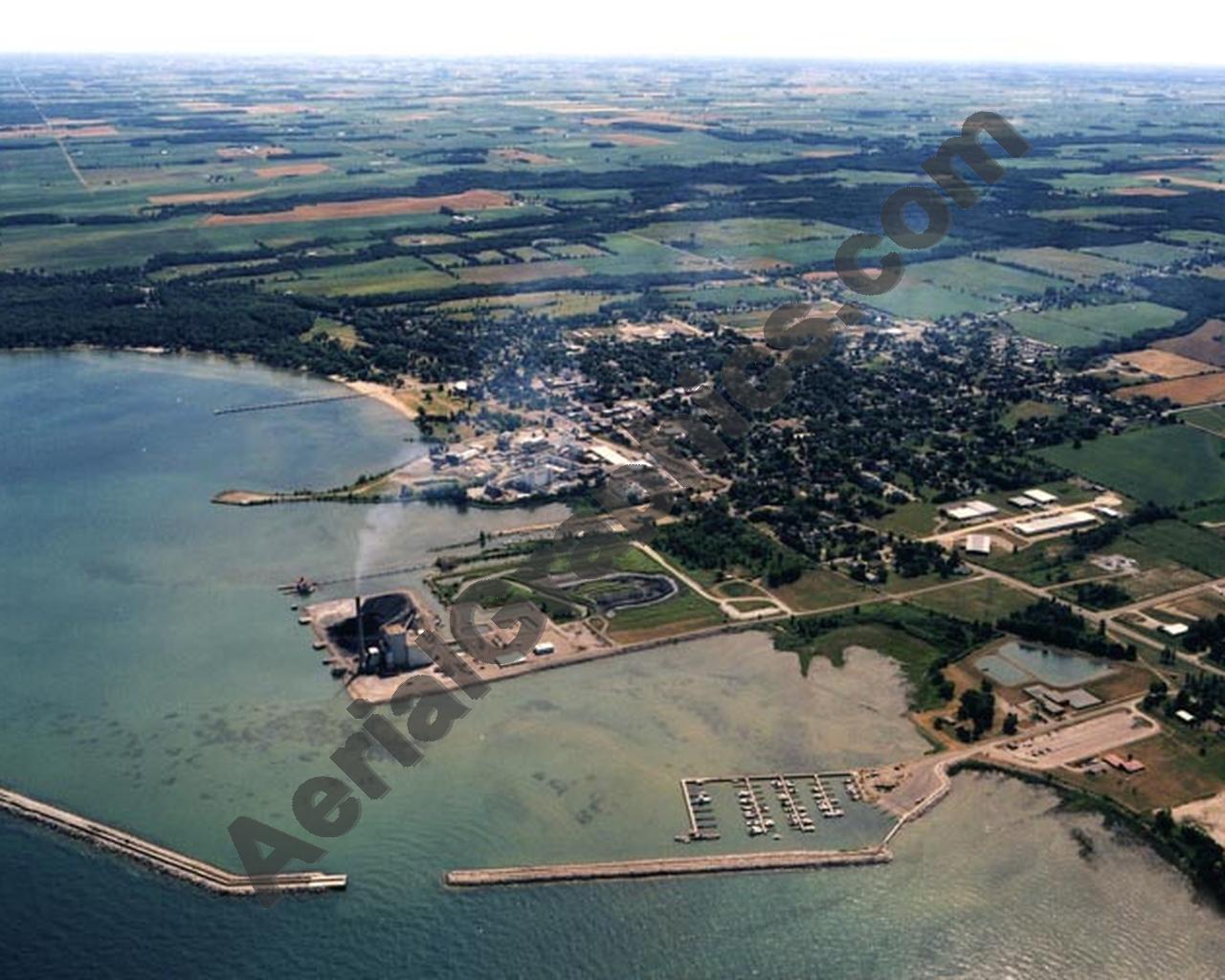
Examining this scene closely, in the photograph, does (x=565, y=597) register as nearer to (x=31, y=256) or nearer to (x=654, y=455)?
(x=654, y=455)

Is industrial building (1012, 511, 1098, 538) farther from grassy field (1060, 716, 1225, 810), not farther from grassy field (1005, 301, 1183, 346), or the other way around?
grassy field (1005, 301, 1183, 346)

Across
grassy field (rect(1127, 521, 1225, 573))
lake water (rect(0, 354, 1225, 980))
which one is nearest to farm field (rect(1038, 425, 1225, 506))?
grassy field (rect(1127, 521, 1225, 573))

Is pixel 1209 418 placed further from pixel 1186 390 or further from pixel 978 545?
pixel 978 545

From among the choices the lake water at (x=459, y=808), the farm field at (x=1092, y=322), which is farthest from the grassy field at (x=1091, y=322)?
the lake water at (x=459, y=808)

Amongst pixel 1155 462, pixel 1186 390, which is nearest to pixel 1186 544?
pixel 1155 462

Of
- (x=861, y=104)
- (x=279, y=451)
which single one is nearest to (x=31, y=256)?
(x=279, y=451)

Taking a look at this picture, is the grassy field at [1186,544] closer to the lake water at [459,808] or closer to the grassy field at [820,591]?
the grassy field at [820,591]
